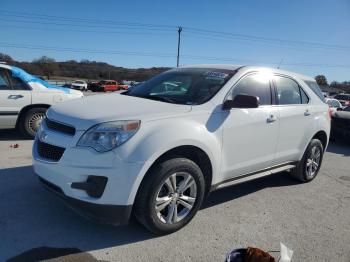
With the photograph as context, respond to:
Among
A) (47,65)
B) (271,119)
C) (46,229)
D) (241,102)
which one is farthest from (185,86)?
(47,65)

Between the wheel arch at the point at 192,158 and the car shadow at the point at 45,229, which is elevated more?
the wheel arch at the point at 192,158

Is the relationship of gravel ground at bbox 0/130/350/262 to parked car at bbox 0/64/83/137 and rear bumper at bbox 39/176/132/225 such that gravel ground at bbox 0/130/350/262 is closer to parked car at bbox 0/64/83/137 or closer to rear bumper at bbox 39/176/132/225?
rear bumper at bbox 39/176/132/225

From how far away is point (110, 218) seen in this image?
3346 millimetres

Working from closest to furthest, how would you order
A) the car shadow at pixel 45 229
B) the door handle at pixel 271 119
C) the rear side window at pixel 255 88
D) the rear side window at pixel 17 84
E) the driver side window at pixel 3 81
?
the car shadow at pixel 45 229 < the rear side window at pixel 255 88 < the door handle at pixel 271 119 < the driver side window at pixel 3 81 < the rear side window at pixel 17 84

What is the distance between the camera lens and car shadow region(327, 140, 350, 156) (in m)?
9.32

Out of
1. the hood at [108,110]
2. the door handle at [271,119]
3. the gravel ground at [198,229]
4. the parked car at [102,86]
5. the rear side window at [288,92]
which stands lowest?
the parked car at [102,86]

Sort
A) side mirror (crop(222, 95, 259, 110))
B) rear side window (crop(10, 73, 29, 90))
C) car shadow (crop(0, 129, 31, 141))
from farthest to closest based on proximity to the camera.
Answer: car shadow (crop(0, 129, 31, 141)), rear side window (crop(10, 73, 29, 90)), side mirror (crop(222, 95, 259, 110))

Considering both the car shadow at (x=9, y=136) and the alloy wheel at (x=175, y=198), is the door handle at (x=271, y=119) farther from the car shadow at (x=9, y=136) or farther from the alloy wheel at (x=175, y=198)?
the car shadow at (x=9, y=136)

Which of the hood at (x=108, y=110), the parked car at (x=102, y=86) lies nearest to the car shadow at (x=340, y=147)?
the hood at (x=108, y=110)

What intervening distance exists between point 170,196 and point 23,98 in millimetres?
5099

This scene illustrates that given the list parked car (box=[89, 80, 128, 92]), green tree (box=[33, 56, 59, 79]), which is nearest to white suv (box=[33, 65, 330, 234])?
parked car (box=[89, 80, 128, 92])

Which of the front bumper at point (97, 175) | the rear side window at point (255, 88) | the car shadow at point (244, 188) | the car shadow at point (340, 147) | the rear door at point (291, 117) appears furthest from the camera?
the car shadow at point (340, 147)

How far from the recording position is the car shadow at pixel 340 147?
9.32 meters

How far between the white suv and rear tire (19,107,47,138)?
366 cm
